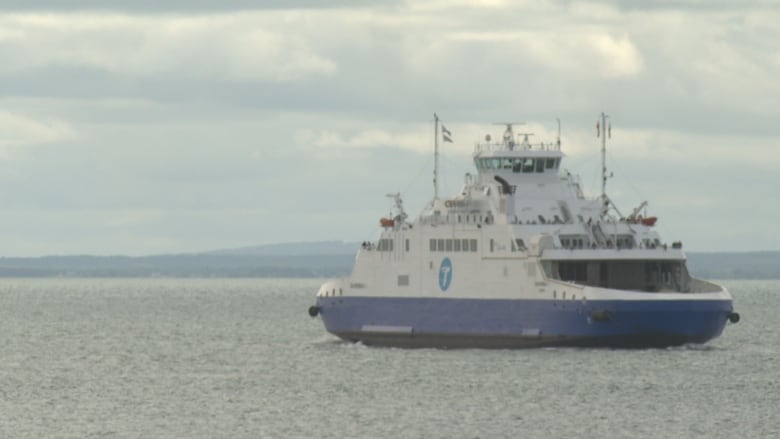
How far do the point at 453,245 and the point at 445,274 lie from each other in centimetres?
129

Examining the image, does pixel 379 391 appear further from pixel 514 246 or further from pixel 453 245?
pixel 453 245

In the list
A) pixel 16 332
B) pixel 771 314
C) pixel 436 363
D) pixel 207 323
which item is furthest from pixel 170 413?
pixel 771 314

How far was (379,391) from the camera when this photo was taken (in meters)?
76.1

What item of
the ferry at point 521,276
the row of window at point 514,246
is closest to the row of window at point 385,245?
the ferry at point 521,276

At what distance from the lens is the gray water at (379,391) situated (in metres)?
65.4

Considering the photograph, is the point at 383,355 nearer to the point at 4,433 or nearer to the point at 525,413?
the point at 525,413

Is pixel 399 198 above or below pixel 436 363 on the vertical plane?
above

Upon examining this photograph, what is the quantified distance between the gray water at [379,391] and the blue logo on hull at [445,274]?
10.0 feet

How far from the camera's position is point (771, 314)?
6275 inches

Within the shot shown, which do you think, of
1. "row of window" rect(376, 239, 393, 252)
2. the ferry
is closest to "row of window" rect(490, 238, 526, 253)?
the ferry

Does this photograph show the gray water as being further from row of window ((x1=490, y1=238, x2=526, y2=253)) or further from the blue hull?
row of window ((x1=490, y1=238, x2=526, y2=253))

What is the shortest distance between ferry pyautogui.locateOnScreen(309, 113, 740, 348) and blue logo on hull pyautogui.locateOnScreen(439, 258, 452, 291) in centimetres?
8

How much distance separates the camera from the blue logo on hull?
90.3m

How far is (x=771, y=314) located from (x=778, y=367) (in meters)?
73.5
